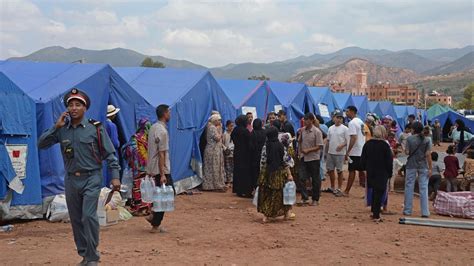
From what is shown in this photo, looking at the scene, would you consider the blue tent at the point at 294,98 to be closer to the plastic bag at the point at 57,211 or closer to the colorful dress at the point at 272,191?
the colorful dress at the point at 272,191

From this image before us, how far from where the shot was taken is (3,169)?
6.84m

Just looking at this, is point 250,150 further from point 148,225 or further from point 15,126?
point 15,126

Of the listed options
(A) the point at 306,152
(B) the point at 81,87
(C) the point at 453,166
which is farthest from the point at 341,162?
(B) the point at 81,87

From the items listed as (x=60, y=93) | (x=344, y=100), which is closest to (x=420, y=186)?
(x=60, y=93)

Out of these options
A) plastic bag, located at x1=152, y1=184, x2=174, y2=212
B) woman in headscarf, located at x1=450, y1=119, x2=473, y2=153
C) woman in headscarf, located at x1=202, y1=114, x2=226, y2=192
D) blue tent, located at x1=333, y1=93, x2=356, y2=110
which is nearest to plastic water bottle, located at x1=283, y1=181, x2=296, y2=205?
plastic bag, located at x1=152, y1=184, x2=174, y2=212

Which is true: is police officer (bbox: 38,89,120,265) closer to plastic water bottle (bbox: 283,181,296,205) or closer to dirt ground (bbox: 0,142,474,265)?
dirt ground (bbox: 0,142,474,265)

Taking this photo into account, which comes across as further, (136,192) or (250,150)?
(250,150)

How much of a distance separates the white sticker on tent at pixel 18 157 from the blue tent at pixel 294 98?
10.2m

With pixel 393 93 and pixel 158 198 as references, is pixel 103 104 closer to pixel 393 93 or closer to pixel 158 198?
pixel 158 198

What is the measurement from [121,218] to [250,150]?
10.8ft

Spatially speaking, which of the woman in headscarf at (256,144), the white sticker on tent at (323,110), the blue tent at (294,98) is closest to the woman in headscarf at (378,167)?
the woman in headscarf at (256,144)

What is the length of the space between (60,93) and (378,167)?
4.82 meters

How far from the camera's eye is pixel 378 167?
789 centimetres

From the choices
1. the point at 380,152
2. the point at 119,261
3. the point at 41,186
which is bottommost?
the point at 119,261
